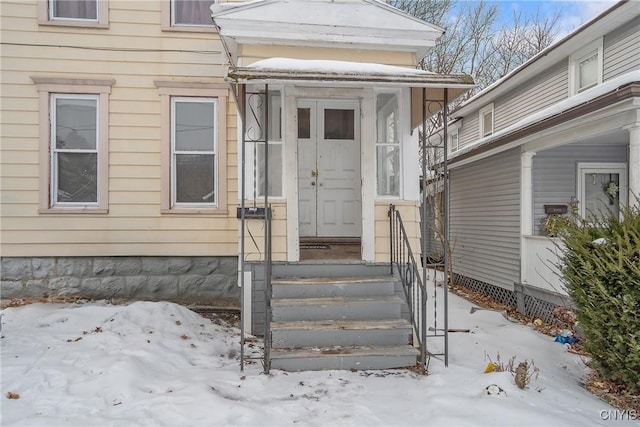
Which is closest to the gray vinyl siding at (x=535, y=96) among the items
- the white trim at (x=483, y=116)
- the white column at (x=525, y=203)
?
the white trim at (x=483, y=116)

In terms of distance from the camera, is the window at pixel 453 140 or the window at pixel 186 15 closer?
the window at pixel 186 15

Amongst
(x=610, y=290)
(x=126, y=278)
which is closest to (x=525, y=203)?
(x=610, y=290)

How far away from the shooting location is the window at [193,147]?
20.5 ft

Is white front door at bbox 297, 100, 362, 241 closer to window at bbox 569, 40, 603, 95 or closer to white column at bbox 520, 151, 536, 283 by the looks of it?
white column at bbox 520, 151, 536, 283

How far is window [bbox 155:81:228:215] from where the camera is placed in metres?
6.25

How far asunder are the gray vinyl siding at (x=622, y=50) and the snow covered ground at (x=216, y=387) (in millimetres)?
5595

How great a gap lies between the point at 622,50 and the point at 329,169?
601cm

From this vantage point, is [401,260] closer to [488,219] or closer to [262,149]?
[262,149]

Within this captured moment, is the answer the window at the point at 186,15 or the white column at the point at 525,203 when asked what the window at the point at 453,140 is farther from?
the window at the point at 186,15

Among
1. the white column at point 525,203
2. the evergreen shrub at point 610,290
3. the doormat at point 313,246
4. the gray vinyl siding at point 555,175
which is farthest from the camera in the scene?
the gray vinyl siding at point 555,175

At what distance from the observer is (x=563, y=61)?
9.02 metres

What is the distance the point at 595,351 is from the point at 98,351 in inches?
193

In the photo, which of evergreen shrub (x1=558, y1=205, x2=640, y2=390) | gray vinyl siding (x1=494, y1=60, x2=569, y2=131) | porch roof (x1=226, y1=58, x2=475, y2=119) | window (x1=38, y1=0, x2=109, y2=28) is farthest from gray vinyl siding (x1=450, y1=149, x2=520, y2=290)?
window (x1=38, y1=0, x2=109, y2=28)

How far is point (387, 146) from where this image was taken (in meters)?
5.21
